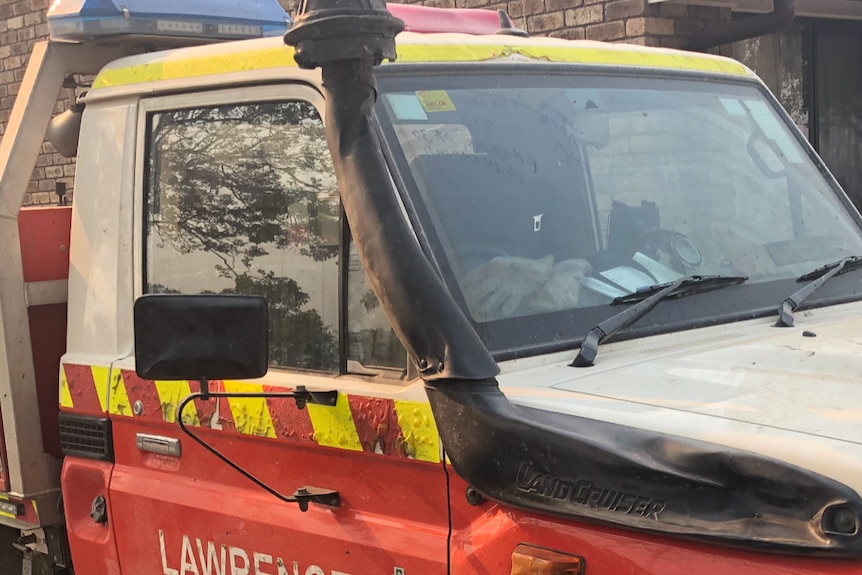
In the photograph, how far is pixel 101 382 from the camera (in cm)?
272

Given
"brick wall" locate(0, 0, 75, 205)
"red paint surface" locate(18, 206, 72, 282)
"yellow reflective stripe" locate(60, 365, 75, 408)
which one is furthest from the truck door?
"brick wall" locate(0, 0, 75, 205)

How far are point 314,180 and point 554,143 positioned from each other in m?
0.54

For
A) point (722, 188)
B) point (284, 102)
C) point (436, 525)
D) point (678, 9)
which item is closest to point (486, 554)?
point (436, 525)

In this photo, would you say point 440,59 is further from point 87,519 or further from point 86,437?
point 87,519

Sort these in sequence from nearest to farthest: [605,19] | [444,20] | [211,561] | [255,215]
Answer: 1. [211,561]
2. [255,215]
3. [444,20]
4. [605,19]

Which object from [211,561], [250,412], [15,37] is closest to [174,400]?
[250,412]

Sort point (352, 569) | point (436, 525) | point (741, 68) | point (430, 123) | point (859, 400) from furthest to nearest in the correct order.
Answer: point (741, 68) < point (430, 123) < point (352, 569) < point (436, 525) < point (859, 400)

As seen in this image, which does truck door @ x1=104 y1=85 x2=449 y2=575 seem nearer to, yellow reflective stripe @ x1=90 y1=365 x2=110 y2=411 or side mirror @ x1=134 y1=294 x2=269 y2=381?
yellow reflective stripe @ x1=90 y1=365 x2=110 y2=411

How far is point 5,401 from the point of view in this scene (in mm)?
2984

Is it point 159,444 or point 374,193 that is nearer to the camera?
point 374,193

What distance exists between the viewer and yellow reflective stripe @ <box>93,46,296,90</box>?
96.7 inches

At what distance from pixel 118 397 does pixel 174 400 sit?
0.71 feet

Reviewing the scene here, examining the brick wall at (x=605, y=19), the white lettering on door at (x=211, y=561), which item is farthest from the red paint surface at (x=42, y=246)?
the brick wall at (x=605, y=19)

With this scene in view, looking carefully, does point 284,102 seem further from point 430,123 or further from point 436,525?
point 436,525
